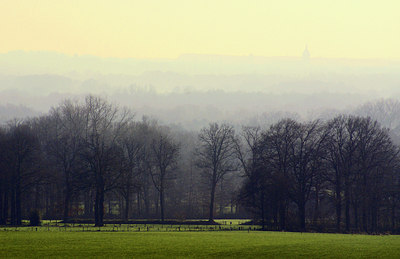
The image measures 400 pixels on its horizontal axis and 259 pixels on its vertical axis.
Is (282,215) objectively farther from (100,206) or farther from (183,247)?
(183,247)

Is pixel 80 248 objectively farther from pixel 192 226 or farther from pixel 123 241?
pixel 192 226

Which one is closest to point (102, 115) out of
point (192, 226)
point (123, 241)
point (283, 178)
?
point (192, 226)

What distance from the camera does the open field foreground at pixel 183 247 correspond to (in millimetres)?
49569

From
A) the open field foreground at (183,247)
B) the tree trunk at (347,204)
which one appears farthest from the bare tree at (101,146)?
the tree trunk at (347,204)

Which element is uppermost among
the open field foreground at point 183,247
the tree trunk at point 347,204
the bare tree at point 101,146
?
the bare tree at point 101,146

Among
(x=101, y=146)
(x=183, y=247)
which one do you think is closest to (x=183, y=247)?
(x=183, y=247)

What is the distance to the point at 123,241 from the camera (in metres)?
59.6

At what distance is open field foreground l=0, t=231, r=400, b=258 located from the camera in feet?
163

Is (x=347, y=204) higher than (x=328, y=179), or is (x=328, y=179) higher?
(x=328, y=179)

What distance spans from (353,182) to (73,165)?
52522 mm

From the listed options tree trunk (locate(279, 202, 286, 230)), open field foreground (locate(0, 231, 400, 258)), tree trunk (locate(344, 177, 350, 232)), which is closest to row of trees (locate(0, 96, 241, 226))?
tree trunk (locate(279, 202, 286, 230))

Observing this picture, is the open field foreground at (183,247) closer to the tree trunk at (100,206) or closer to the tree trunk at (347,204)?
the tree trunk at (347,204)

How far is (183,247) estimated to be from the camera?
177 feet

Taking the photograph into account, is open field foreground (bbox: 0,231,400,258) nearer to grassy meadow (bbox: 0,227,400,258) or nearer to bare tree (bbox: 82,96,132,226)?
grassy meadow (bbox: 0,227,400,258)
